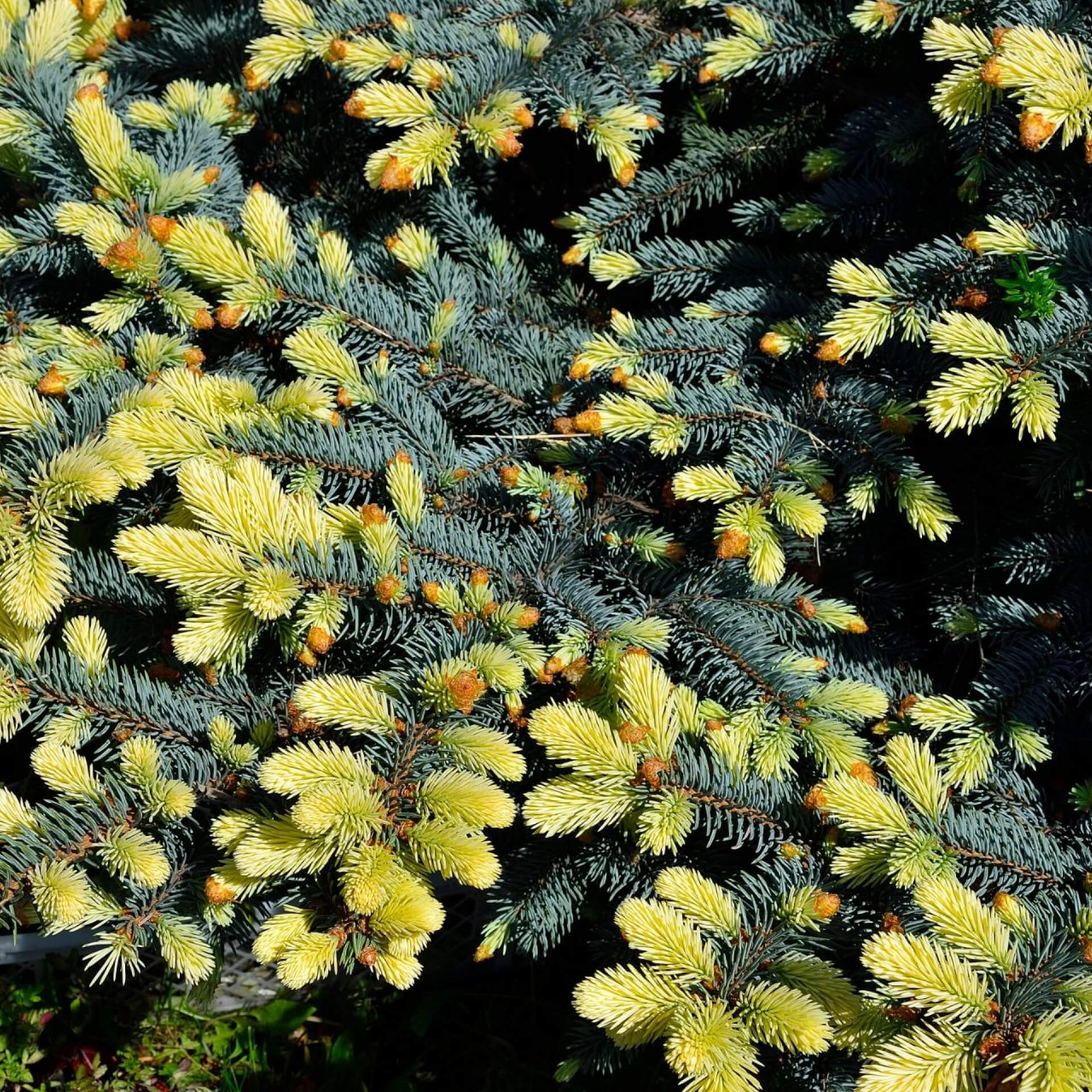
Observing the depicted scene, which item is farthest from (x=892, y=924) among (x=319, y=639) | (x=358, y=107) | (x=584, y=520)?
(x=358, y=107)

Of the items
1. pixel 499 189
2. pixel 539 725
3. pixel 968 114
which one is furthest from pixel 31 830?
pixel 968 114

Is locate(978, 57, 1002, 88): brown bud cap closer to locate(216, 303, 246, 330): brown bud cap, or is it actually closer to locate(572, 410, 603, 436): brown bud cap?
locate(572, 410, 603, 436): brown bud cap

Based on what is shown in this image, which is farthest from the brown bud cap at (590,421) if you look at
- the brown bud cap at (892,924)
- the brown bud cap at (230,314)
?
the brown bud cap at (892,924)

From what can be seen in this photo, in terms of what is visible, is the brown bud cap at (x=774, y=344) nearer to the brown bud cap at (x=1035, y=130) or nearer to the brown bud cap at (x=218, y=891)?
the brown bud cap at (x=1035, y=130)

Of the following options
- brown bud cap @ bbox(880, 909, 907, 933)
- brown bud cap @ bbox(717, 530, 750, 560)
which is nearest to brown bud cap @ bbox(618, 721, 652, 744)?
brown bud cap @ bbox(717, 530, 750, 560)

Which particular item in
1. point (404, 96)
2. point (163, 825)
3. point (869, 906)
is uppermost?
point (404, 96)

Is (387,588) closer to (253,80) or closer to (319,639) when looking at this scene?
(319,639)

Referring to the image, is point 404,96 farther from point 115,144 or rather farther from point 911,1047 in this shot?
point 911,1047
